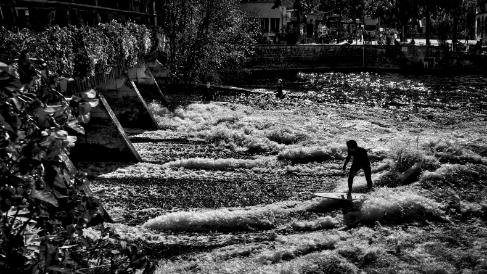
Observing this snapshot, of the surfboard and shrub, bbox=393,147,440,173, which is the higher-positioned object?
shrub, bbox=393,147,440,173

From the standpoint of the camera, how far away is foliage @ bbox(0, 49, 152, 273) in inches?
120

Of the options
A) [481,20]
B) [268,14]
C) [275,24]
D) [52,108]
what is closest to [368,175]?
[52,108]

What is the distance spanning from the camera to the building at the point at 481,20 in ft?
226

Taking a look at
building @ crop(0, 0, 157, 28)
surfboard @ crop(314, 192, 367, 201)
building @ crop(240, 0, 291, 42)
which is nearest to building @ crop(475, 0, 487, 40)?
building @ crop(240, 0, 291, 42)

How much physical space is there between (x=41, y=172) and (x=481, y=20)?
78031 millimetres

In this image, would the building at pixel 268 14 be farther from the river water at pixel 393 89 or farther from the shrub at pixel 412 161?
the shrub at pixel 412 161

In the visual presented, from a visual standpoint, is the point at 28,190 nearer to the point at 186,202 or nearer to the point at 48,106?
the point at 48,106

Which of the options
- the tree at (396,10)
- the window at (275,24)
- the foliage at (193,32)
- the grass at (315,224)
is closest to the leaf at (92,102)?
the grass at (315,224)

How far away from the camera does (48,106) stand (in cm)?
337

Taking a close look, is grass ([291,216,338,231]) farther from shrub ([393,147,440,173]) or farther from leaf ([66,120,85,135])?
leaf ([66,120,85,135])

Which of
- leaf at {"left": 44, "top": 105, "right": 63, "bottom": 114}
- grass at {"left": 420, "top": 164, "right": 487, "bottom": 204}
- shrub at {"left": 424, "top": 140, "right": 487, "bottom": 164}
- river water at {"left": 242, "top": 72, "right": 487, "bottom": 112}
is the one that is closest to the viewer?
leaf at {"left": 44, "top": 105, "right": 63, "bottom": 114}

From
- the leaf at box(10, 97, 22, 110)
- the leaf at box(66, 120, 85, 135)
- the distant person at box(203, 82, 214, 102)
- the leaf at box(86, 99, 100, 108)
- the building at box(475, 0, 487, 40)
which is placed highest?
the building at box(475, 0, 487, 40)

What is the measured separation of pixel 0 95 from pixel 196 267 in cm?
748

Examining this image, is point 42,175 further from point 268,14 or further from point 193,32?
point 268,14
